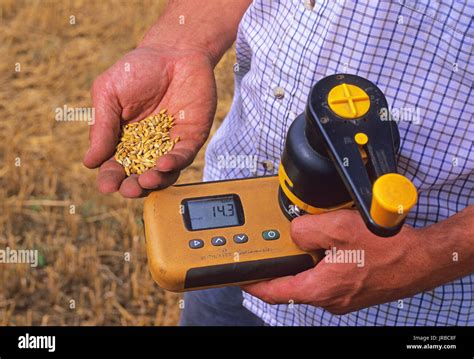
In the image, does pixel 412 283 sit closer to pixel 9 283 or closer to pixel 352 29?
pixel 352 29

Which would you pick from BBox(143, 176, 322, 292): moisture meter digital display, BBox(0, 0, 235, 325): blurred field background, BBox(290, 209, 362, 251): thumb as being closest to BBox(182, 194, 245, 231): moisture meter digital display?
BBox(143, 176, 322, 292): moisture meter digital display

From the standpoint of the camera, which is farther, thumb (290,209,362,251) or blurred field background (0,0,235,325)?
blurred field background (0,0,235,325)

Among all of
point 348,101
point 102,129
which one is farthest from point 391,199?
point 102,129

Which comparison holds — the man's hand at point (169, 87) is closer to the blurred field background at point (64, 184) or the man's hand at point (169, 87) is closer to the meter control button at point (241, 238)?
the meter control button at point (241, 238)

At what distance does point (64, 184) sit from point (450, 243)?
1.78 metres

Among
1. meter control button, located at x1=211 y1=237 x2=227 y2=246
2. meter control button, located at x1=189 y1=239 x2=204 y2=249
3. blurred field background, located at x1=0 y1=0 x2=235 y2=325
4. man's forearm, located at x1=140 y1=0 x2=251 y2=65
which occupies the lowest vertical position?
blurred field background, located at x1=0 y1=0 x2=235 y2=325

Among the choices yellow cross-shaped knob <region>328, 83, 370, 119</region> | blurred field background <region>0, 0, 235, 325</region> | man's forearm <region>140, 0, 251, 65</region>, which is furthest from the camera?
blurred field background <region>0, 0, 235, 325</region>

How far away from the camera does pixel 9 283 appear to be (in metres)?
2.31

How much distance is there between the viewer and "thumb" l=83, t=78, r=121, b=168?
1327 mm

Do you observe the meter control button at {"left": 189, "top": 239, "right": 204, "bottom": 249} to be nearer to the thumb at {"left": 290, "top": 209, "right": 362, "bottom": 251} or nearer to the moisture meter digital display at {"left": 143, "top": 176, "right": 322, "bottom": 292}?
the moisture meter digital display at {"left": 143, "top": 176, "right": 322, "bottom": 292}

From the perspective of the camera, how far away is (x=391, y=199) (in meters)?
0.93

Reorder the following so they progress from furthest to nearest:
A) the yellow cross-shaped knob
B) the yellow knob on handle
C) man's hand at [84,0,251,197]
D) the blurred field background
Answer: the blurred field background
man's hand at [84,0,251,197]
the yellow cross-shaped knob
the yellow knob on handle
